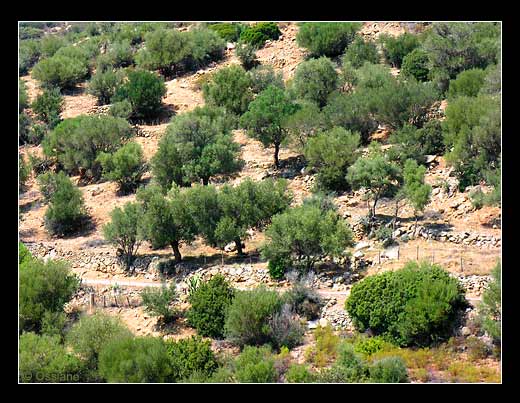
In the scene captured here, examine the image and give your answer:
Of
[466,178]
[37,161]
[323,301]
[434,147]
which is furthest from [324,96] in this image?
[323,301]

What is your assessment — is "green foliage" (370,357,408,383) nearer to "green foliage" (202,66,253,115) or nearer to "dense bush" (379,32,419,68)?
"green foliage" (202,66,253,115)

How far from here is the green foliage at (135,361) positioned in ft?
88.1

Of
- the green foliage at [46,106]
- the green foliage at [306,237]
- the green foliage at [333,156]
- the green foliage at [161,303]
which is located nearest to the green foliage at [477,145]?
the green foliage at [333,156]

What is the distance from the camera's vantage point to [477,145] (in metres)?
39.3

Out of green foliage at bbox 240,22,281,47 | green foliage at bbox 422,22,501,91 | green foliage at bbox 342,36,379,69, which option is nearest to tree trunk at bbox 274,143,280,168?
green foliage at bbox 422,22,501,91

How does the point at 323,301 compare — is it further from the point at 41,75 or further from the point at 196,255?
the point at 41,75

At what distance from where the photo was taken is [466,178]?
38656 millimetres

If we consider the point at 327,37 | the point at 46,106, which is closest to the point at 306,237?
the point at 327,37

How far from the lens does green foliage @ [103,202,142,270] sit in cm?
3809

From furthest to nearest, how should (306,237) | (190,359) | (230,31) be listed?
(230,31), (306,237), (190,359)

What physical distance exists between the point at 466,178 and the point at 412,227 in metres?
5.02

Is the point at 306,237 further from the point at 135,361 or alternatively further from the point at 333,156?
the point at 135,361

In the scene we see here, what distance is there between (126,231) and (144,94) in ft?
A: 72.1

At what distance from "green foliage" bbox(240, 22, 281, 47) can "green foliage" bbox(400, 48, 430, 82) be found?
669 inches
